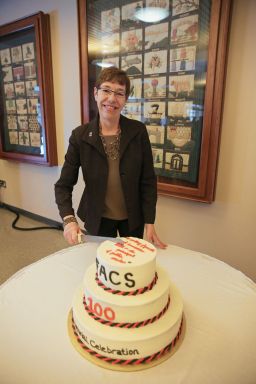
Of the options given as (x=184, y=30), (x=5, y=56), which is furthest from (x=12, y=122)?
(x=184, y=30)

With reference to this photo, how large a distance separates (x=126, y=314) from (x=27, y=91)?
278cm

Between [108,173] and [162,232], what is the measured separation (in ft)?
3.74

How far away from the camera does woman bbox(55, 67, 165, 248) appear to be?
50.2 inches

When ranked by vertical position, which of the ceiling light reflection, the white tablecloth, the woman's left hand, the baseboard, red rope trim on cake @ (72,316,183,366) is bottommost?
the baseboard

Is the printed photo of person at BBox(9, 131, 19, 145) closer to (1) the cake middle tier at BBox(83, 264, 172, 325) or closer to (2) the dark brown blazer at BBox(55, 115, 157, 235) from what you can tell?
(2) the dark brown blazer at BBox(55, 115, 157, 235)

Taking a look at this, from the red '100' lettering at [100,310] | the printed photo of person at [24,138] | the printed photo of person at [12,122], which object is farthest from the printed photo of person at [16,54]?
the red '100' lettering at [100,310]

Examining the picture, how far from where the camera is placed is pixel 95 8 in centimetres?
210

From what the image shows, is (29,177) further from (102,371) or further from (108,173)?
(102,371)

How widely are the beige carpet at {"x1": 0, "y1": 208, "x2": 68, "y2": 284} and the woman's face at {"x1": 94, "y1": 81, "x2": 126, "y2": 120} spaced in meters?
1.75

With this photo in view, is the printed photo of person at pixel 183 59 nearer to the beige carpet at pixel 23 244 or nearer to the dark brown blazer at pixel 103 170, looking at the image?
the dark brown blazer at pixel 103 170

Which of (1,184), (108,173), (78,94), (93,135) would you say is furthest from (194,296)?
(1,184)

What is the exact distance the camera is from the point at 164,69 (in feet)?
6.23

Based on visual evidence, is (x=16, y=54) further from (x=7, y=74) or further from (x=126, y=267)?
(x=126, y=267)

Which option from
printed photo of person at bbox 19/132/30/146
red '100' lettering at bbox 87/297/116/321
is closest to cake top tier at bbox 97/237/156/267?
red '100' lettering at bbox 87/297/116/321
